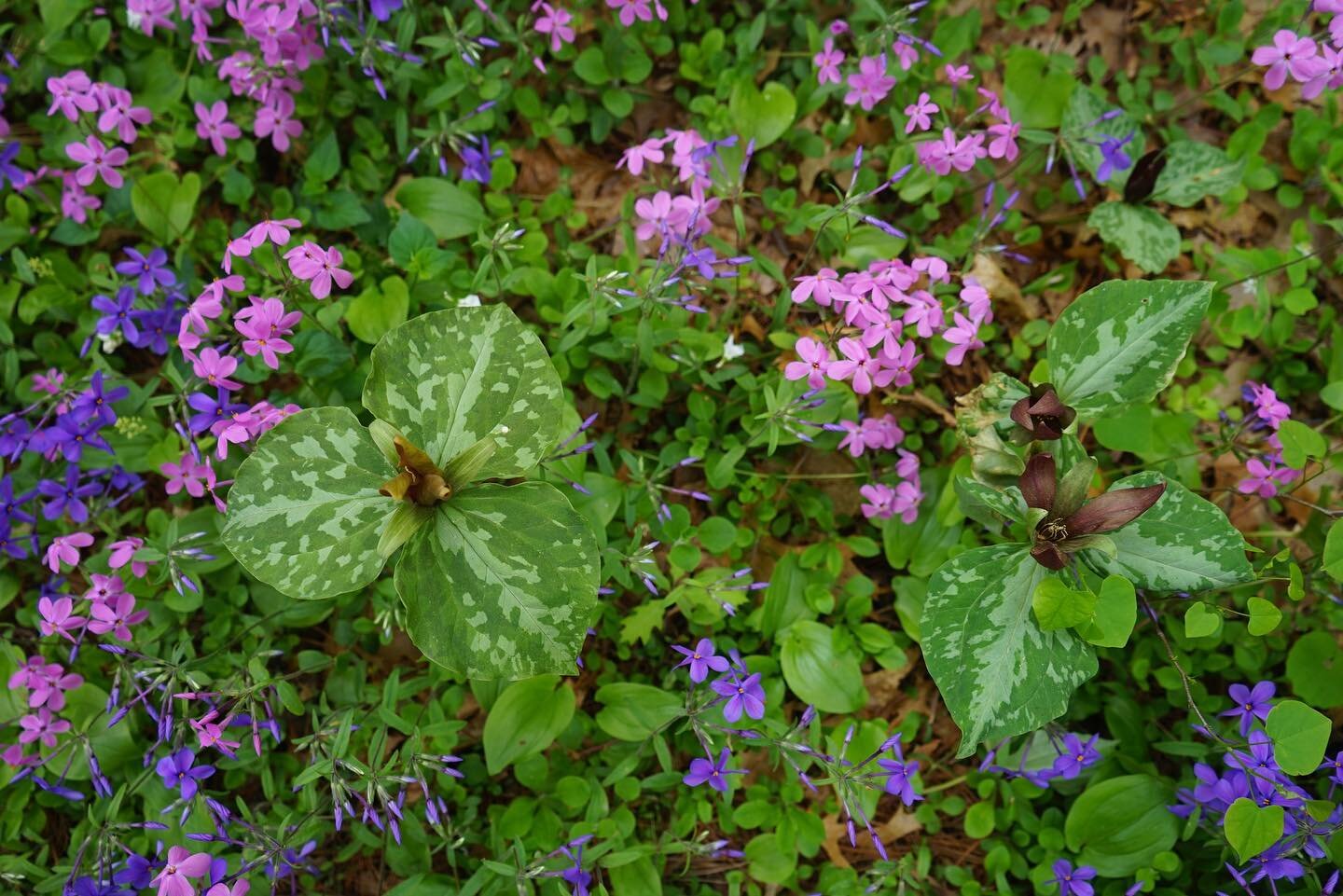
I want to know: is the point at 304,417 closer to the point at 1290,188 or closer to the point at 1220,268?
the point at 1220,268

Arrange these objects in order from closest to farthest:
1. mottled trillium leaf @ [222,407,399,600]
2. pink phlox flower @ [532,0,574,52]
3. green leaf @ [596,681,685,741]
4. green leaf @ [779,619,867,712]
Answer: mottled trillium leaf @ [222,407,399,600]
green leaf @ [596,681,685,741]
green leaf @ [779,619,867,712]
pink phlox flower @ [532,0,574,52]

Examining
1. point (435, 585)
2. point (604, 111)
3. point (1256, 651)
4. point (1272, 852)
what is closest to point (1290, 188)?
point (1256, 651)

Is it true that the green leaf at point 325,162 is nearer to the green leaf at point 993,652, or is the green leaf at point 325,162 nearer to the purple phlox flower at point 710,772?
the purple phlox flower at point 710,772

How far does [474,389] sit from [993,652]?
5.43 feet

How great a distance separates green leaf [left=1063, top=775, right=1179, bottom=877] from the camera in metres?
2.95

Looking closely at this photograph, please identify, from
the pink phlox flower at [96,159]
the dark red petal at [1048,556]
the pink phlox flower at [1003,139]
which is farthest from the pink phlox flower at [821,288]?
the pink phlox flower at [96,159]

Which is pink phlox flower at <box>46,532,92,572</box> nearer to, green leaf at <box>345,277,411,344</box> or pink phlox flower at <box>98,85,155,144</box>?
green leaf at <box>345,277,411,344</box>

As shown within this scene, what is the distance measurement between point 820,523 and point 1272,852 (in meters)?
1.70

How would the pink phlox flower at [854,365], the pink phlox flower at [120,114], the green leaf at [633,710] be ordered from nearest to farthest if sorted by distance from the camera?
1. the pink phlox flower at [854,365]
2. the green leaf at [633,710]
3. the pink phlox flower at [120,114]

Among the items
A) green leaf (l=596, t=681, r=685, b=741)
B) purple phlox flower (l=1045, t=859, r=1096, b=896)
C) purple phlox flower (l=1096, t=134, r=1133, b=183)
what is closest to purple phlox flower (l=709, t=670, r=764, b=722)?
green leaf (l=596, t=681, r=685, b=741)

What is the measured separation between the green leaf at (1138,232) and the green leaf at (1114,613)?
1.62 m

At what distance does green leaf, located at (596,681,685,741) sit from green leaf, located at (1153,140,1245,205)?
109 inches

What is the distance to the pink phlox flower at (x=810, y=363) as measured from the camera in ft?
8.84

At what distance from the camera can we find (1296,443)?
9.30ft
